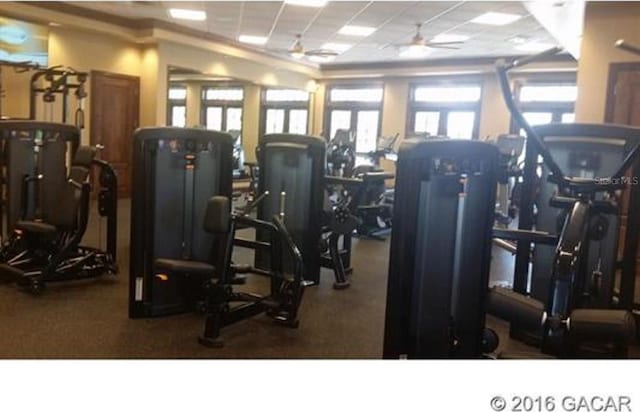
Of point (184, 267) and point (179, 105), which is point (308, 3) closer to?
point (184, 267)

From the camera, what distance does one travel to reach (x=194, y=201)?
3971mm

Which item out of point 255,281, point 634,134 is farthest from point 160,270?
point 634,134

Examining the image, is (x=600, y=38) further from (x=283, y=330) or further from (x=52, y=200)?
(x=52, y=200)

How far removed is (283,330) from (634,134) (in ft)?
8.03

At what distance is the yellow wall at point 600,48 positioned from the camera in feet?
19.3

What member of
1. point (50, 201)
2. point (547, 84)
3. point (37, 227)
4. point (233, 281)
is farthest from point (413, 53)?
point (233, 281)

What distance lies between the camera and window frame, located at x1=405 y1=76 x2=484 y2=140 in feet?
40.4

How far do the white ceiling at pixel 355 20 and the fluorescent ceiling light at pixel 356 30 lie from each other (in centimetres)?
14

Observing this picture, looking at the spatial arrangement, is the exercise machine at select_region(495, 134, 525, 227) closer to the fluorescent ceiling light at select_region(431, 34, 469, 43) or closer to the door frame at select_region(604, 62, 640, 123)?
the door frame at select_region(604, 62, 640, 123)

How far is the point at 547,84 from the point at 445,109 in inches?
89.7

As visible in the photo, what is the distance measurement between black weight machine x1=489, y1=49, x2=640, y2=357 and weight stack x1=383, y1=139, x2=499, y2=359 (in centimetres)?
18

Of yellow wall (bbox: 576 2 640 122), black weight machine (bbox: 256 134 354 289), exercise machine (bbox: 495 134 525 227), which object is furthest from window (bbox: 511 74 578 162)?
black weight machine (bbox: 256 134 354 289)

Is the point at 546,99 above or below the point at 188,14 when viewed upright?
below

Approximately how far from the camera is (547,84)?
11414mm
